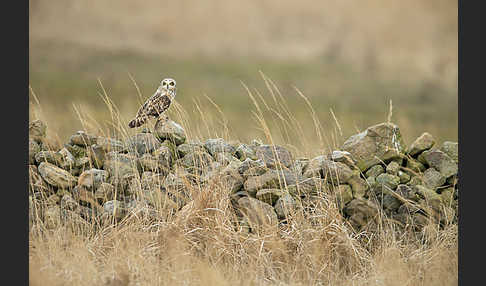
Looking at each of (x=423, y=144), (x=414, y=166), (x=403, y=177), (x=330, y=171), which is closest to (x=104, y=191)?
(x=330, y=171)

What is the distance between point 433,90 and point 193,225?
16085mm

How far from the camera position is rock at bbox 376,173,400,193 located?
19.0 feet

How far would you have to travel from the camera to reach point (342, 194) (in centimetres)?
566

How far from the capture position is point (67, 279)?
4941 mm

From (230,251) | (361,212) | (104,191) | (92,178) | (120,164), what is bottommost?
(230,251)

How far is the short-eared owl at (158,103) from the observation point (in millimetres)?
5930

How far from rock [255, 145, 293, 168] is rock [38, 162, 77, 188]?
198cm

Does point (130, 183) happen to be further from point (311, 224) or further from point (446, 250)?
point (446, 250)

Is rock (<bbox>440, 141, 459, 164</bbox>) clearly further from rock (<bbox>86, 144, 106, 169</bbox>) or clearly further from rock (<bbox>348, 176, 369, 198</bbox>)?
rock (<bbox>86, 144, 106, 169</bbox>)

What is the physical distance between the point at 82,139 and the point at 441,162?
12.6ft

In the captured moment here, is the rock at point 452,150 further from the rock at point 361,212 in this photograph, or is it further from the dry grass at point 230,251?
the rock at point 361,212

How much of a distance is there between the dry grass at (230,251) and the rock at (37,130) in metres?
1.04

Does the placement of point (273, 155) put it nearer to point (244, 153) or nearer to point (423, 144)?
point (244, 153)

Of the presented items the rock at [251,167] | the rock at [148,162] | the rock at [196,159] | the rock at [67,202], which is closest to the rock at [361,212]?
the rock at [251,167]
